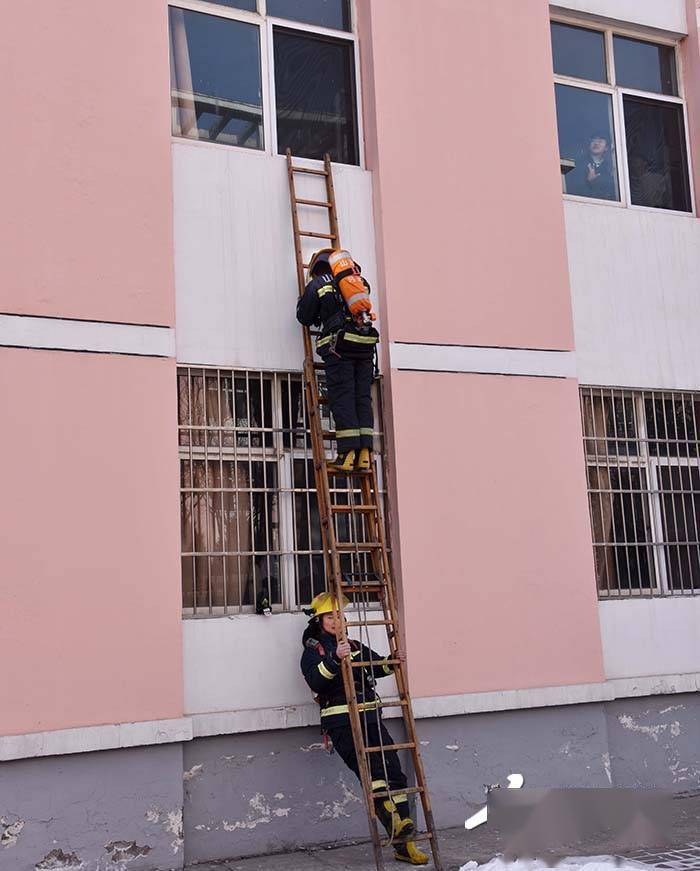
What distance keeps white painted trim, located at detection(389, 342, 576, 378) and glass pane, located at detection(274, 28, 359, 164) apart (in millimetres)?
1625

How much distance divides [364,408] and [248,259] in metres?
1.38

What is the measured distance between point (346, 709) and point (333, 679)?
0.20 meters

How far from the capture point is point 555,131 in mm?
8867

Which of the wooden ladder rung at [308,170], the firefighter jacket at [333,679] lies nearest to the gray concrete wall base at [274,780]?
the firefighter jacket at [333,679]

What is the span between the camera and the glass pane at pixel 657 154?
974 centimetres

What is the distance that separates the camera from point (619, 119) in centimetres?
974

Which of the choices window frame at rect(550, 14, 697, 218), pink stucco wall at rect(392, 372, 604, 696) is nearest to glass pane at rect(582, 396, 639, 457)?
pink stucco wall at rect(392, 372, 604, 696)

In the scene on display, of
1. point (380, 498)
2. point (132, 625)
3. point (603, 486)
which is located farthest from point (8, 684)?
point (603, 486)

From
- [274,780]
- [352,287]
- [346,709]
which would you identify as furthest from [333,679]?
[352,287]

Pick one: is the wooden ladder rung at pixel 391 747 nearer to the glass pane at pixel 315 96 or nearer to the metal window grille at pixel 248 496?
the metal window grille at pixel 248 496

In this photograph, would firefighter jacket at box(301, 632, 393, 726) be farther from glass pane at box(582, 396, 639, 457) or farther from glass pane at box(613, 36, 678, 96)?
glass pane at box(613, 36, 678, 96)

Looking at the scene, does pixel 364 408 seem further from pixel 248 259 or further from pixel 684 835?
pixel 684 835

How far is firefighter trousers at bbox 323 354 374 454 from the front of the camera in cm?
719

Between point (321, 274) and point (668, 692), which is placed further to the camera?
point (668, 692)
